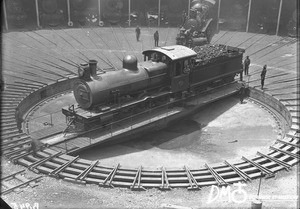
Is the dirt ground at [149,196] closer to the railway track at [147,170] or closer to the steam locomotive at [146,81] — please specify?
the railway track at [147,170]

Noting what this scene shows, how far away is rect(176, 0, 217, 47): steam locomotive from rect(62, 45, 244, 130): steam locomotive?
686 cm

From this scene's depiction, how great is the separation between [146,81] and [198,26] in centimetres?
1487

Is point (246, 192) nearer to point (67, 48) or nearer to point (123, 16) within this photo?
point (67, 48)

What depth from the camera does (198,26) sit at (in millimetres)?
30500

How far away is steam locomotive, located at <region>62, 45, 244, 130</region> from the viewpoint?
15.6 m

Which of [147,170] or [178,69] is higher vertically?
[178,69]

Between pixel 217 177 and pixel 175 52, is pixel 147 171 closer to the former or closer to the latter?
pixel 217 177

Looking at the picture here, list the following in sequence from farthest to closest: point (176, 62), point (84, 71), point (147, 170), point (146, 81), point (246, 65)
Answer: point (246, 65) < point (176, 62) < point (146, 81) < point (84, 71) < point (147, 170)

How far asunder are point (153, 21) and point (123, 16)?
3.17 metres

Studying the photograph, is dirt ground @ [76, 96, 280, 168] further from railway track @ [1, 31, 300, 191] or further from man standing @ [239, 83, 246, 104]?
railway track @ [1, 31, 300, 191]

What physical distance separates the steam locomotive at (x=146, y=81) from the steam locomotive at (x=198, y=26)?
6.86 m

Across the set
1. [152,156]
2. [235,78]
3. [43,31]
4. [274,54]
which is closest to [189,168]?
[152,156]

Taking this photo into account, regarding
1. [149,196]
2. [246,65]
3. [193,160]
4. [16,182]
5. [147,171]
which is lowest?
[193,160]

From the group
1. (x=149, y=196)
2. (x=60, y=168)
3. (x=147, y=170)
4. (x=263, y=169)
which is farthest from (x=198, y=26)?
(x=149, y=196)
